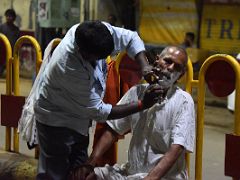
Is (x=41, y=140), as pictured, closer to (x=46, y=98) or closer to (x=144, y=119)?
(x=46, y=98)

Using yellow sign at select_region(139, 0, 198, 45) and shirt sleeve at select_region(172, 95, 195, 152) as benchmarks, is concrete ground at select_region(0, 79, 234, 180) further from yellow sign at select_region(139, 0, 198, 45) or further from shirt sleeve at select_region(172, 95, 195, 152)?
yellow sign at select_region(139, 0, 198, 45)

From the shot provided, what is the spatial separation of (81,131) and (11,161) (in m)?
1.67

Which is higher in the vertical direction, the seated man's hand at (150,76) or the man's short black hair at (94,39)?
the man's short black hair at (94,39)

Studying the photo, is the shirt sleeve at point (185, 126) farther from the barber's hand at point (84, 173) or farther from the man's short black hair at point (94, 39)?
the man's short black hair at point (94, 39)

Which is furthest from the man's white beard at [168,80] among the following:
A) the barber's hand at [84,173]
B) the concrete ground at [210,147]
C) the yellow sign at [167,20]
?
the yellow sign at [167,20]

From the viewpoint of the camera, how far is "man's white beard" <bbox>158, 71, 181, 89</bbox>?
318cm

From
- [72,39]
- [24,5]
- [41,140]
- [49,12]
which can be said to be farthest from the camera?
[24,5]

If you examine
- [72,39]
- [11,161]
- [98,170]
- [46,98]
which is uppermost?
[72,39]

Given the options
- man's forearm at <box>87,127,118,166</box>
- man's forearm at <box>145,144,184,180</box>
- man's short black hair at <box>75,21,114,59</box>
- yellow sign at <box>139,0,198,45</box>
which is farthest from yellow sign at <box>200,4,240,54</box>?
man's short black hair at <box>75,21,114,59</box>

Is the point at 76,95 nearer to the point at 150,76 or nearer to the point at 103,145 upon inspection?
the point at 150,76

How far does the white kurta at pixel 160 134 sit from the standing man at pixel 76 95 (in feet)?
0.86

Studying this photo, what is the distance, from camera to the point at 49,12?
8906mm

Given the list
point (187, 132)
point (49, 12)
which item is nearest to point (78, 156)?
point (187, 132)

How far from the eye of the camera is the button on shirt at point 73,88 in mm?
3023
